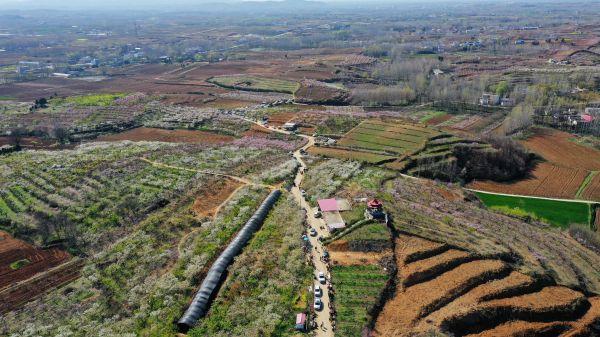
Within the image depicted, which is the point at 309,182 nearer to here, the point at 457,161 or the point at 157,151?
the point at 457,161

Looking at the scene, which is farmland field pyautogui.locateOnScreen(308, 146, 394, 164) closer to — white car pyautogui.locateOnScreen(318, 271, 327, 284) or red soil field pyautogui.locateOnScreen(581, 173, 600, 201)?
red soil field pyautogui.locateOnScreen(581, 173, 600, 201)

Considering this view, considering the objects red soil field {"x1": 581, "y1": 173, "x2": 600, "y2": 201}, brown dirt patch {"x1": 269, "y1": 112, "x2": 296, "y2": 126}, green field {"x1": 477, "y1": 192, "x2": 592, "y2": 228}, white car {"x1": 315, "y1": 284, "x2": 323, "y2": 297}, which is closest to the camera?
white car {"x1": 315, "y1": 284, "x2": 323, "y2": 297}

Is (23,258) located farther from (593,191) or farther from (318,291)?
(593,191)

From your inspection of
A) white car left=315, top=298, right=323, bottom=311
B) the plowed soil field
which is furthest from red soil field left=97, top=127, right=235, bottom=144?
white car left=315, top=298, right=323, bottom=311

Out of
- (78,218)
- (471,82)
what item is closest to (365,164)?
(78,218)

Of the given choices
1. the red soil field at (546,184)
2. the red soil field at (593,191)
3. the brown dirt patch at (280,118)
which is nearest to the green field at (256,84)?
the brown dirt patch at (280,118)

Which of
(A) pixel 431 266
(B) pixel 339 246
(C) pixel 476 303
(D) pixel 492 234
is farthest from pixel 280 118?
(C) pixel 476 303

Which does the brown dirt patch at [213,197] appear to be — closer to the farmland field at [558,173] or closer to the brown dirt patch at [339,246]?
the brown dirt patch at [339,246]
